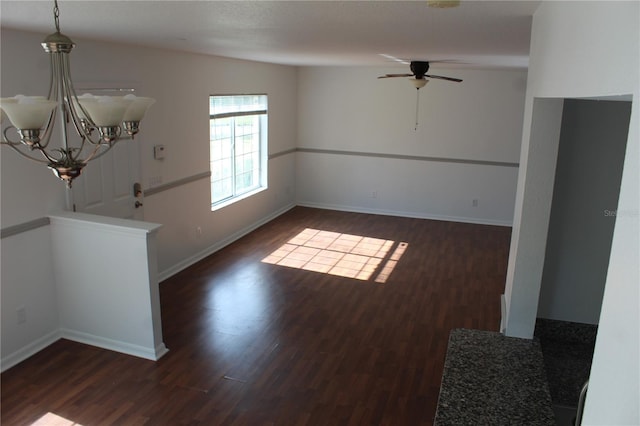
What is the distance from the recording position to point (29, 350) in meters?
3.94

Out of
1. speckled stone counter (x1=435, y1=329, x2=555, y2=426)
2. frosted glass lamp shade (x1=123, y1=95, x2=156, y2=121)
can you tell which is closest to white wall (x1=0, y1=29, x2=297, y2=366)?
frosted glass lamp shade (x1=123, y1=95, x2=156, y2=121)

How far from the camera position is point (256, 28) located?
311 cm

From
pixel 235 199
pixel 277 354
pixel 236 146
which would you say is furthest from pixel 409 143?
pixel 277 354

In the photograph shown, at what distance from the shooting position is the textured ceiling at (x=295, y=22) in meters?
2.29

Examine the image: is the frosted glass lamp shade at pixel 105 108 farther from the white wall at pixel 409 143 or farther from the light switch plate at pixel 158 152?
the white wall at pixel 409 143

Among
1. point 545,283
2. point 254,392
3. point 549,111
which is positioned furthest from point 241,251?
point 549,111

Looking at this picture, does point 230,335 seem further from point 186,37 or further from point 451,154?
point 451,154

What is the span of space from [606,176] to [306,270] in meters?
3.92

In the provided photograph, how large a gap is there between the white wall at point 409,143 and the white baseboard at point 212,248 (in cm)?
138

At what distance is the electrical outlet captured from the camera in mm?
3842

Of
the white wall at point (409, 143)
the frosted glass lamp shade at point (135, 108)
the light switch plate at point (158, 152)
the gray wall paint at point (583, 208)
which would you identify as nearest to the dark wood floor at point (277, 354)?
the gray wall paint at point (583, 208)

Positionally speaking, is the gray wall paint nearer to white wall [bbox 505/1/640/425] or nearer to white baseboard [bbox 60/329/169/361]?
white wall [bbox 505/1/640/425]

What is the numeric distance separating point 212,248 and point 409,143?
3863 millimetres

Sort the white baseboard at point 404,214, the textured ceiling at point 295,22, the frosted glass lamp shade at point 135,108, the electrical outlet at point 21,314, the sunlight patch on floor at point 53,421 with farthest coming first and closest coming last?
the white baseboard at point 404,214
the electrical outlet at point 21,314
the sunlight patch on floor at point 53,421
the textured ceiling at point 295,22
the frosted glass lamp shade at point 135,108
